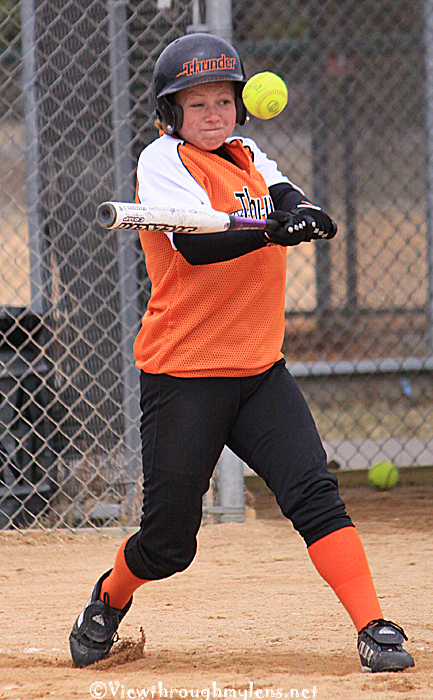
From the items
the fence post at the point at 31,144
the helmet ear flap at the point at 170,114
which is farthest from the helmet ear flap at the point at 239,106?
the fence post at the point at 31,144

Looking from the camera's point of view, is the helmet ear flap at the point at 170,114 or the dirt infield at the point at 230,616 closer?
the dirt infield at the point at 230,616

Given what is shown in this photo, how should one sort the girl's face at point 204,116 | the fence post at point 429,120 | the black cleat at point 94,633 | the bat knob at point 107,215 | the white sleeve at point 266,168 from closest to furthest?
the bat knob at point 107,215, the girl's face at point 204,116, the black cleat at point 94,633, the white sleeve at point 266,168, the fence post at point 429,120

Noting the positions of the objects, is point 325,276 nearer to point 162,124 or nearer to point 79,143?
point 79,143

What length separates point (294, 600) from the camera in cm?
311

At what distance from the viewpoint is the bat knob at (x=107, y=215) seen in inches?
79.8

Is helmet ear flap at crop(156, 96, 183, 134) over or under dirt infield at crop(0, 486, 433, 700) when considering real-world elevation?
over

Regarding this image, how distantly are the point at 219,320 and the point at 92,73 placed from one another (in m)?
2.51

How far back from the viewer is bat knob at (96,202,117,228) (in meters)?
2.03

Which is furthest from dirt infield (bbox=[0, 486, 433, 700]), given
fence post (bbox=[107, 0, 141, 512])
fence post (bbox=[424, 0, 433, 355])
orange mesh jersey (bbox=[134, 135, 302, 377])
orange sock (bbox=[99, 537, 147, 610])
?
fence post (bbox=[424, 0, 433, 355])

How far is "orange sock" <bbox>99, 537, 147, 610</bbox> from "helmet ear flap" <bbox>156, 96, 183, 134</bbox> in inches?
45.2

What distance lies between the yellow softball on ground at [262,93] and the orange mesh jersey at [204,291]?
0.18 m

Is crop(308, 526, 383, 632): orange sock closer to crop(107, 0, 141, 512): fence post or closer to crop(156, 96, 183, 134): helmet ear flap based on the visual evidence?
crop(156, 96, 183, 134): helmet ear flap

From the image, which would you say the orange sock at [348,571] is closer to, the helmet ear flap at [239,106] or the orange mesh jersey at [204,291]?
the orange mesh jersey at [204,291]

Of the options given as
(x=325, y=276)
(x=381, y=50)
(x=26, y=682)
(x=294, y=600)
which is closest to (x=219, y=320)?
(x=26, y=682)
